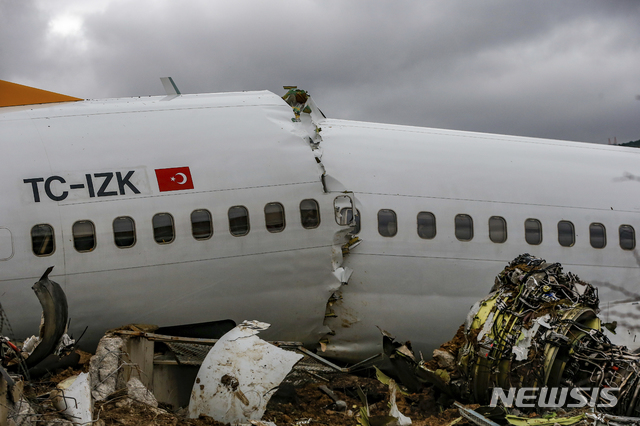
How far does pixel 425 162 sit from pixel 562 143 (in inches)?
155

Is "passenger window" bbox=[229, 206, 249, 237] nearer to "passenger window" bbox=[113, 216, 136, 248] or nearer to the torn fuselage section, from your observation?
the torn fuselage section


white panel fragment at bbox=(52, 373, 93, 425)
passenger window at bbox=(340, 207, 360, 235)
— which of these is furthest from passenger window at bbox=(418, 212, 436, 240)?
white panel fragment at bbox=(52, 373, 93, 425)

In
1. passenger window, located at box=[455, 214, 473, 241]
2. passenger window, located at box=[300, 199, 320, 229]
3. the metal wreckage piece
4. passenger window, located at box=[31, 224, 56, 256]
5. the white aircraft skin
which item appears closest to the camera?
the metal wreckage piece

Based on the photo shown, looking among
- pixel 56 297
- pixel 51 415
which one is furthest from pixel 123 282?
pixel 51 415

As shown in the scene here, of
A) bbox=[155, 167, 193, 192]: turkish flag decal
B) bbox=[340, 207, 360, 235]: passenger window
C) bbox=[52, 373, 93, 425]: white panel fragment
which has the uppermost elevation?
bbox=[155, 167, 193, 192]: turkish flag decal

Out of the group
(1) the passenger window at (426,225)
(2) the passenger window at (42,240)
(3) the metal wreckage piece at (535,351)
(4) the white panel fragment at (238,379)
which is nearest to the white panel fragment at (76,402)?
(4) the white panel fragment at (238,379)

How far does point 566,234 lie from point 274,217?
5.93 metres

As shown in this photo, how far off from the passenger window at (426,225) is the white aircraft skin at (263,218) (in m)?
0.11

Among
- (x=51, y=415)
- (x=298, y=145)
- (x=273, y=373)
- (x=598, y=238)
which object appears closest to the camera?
(x=51, y=415)

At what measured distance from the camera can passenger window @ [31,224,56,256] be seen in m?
10.1

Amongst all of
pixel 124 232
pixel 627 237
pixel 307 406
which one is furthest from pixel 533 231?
pixel 124 232

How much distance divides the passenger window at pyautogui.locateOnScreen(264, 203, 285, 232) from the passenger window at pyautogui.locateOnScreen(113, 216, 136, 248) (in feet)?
7.48

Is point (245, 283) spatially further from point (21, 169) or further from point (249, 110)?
point (21, 169)

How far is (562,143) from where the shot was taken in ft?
45.4
